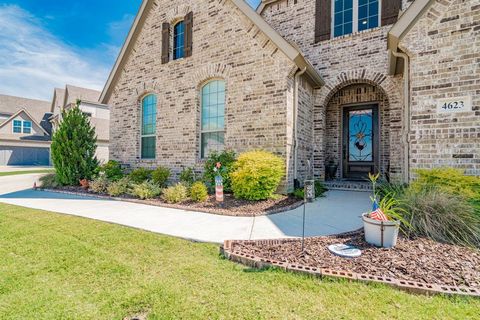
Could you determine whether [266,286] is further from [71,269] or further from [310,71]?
[310,71]

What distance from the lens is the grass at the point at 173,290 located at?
2.21 meters

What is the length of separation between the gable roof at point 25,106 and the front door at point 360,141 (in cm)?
3672

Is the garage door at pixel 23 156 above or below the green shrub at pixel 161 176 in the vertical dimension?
above

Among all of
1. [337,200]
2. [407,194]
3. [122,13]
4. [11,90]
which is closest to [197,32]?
[122,13]

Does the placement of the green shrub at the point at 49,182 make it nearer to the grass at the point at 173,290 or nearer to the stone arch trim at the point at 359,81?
the grass at the point at 173,290

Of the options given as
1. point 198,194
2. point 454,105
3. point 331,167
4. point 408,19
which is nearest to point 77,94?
point 198,194

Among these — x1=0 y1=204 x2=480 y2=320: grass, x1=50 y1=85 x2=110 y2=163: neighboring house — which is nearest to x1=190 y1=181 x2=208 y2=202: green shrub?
x1=0 y1=204 x2=480 y2=320: grass

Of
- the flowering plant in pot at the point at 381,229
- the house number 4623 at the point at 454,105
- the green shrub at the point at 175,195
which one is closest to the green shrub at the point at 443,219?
the flowering plant in pot at the point at 381,229

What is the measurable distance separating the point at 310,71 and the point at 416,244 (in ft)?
20.8

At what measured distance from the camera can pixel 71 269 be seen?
3.07 m

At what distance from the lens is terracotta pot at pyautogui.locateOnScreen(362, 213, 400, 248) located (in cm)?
354

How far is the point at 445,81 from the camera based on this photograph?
5883mm

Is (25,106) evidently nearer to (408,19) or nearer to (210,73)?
(210,73)

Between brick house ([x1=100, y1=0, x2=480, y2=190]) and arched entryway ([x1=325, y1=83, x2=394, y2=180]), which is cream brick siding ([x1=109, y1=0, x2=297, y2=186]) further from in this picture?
arched entryway ([x1=325, y1=83, x2=394, y2=180])
